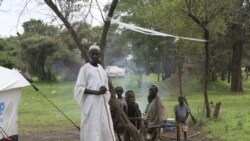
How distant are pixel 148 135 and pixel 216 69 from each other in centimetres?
2634

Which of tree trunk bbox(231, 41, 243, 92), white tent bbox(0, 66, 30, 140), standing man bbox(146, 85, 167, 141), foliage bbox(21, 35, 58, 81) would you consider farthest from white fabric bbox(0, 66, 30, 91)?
foliage bbox(21, 35, 58, 81)

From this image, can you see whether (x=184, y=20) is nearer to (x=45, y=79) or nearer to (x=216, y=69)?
(x=216, y=69)

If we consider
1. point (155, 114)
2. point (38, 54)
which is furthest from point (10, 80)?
point (38, 54)

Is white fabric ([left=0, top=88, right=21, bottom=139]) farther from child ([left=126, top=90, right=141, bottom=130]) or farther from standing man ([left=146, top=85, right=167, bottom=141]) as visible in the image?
standing man ([left=146, top=85, right=167, bottom=141])

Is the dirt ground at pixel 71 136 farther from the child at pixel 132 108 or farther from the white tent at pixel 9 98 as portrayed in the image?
the white tent at pixel 9 98

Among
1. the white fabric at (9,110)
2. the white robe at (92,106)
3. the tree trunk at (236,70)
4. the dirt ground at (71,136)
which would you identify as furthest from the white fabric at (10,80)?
the tree trunk at (236,70)

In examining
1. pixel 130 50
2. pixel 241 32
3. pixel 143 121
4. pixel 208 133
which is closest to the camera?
pixel 143 121

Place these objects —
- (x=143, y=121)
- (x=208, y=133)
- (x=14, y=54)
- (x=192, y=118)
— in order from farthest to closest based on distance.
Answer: (x=14, y=54)
(x=192, y=118)
(x=208, y=133)
(x=143, y=121)

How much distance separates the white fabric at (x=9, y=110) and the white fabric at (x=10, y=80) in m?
0.14

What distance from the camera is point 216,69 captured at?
113 ft

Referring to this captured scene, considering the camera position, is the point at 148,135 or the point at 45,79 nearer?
the point at 148,135

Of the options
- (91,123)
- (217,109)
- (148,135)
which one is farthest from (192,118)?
(91,123)

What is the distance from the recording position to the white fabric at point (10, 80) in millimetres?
7836

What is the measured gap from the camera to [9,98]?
26.7 ft
